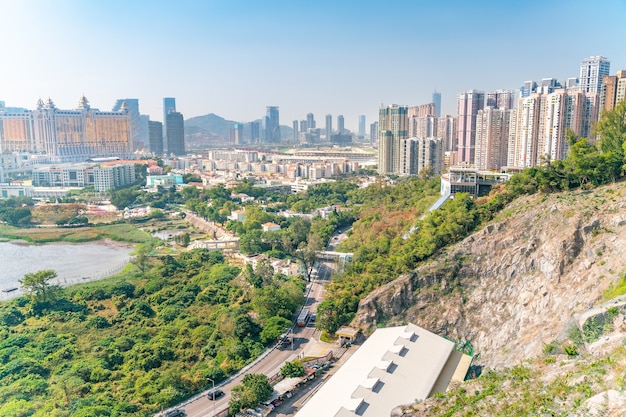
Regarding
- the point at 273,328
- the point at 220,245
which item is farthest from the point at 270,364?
the point at 220,245

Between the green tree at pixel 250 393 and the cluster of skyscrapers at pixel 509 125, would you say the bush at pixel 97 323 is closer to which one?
the green tree at pixel 250 393

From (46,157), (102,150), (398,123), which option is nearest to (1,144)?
(46,157)

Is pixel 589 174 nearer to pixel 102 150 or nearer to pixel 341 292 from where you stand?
pixel 341 292

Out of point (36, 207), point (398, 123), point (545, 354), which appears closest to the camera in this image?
point (545, 354)

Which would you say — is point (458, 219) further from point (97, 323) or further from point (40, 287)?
point (40, 287)

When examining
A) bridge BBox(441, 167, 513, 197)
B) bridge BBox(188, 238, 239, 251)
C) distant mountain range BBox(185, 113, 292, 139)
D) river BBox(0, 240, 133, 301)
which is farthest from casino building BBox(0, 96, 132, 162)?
distant mountain range BBox(185, 113, 292, 139)
